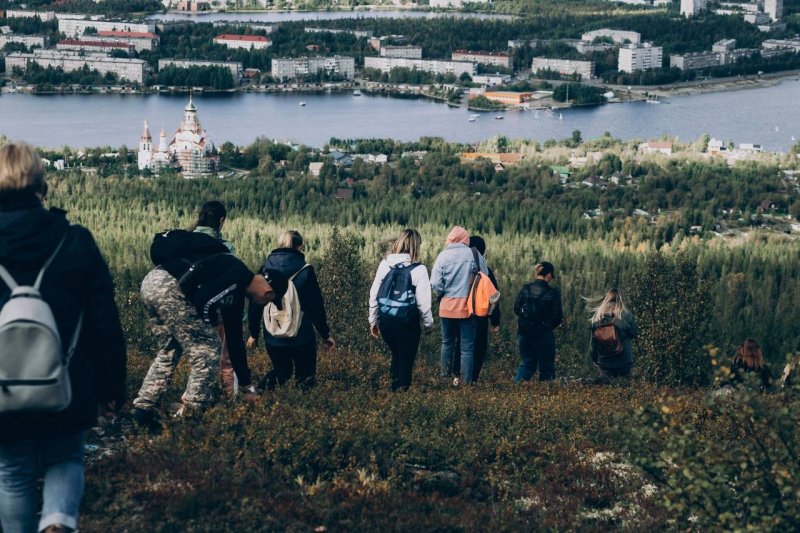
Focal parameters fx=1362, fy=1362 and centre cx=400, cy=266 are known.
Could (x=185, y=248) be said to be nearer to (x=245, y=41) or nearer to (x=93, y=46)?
(x=245, y=41)

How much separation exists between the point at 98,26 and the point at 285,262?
99.0 meters

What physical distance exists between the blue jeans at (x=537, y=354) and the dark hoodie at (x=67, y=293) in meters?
4.37

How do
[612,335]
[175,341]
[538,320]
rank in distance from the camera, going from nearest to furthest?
1. [175,341]
2. [538,320]
3. [612,335]

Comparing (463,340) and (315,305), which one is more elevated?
(315,305)

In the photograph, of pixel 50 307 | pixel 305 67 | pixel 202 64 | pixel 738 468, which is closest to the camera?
pixel 50 307

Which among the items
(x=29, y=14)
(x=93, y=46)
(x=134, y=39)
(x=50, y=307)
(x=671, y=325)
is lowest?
(x=671, y=325)

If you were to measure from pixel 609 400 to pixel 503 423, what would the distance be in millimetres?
1268

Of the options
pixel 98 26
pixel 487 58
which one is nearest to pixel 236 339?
pixel 487 58

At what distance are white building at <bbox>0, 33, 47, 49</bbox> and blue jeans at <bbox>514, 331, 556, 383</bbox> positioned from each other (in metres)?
87.3

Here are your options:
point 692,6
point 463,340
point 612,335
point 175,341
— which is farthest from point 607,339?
point 692,6

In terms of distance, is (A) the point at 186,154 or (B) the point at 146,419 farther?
(A) the point at 186,154

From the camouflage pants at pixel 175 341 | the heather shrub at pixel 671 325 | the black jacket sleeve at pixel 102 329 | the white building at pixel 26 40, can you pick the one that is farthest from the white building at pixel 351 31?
→ the black jacket sleeve at pixel 102 329

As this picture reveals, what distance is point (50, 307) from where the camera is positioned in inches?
120

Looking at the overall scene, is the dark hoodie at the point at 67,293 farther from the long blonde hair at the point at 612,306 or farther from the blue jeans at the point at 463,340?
the long blonde hair at the point at 612,306
